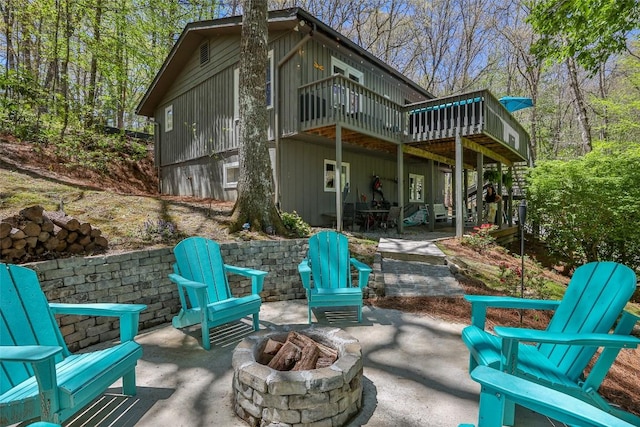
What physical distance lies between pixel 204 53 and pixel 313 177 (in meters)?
5.26

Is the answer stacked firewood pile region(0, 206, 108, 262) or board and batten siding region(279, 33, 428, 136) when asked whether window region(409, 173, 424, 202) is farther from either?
stacked firewood pile region(0, 206, 108, 262)

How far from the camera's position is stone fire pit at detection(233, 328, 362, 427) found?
1871 millimetres

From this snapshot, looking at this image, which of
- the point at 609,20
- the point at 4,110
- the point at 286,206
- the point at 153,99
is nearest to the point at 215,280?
the point at 286,206

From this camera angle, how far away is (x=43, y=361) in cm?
158

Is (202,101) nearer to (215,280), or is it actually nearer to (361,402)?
(215,280)

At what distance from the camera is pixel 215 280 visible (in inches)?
141

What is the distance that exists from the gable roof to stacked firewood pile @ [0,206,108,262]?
20.1ft

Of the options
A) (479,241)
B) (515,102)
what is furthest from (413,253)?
(515,102)

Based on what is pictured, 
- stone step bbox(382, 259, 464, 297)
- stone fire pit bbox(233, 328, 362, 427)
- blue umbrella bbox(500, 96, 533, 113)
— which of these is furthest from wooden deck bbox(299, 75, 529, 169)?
stone fire pit bbox(233, 328, 362, 427)

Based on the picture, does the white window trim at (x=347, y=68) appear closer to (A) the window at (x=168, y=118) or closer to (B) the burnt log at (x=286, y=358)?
(A) the window at (x=168, y=118)

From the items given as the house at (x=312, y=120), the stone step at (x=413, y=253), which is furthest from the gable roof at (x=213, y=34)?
the stone step at (x=413, y=253)

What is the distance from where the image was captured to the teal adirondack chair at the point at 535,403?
1143mm

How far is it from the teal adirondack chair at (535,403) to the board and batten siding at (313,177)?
6825 mm

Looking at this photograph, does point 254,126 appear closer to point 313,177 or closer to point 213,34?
point 313,177
